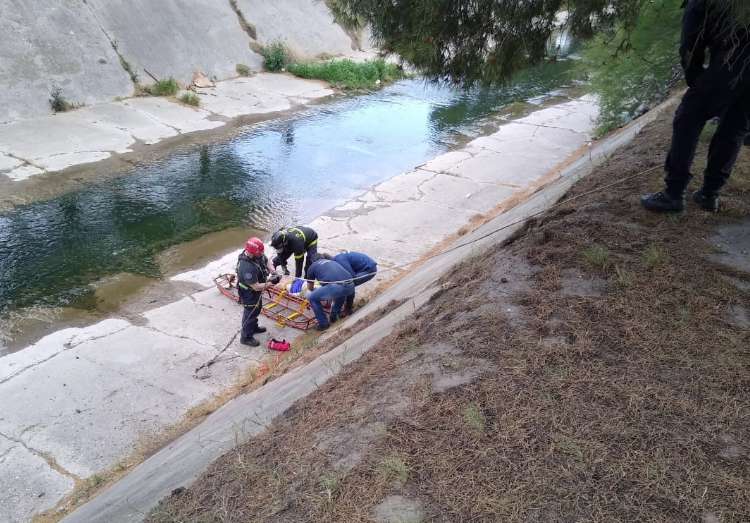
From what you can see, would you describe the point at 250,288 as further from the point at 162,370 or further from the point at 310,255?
the point at 162,370

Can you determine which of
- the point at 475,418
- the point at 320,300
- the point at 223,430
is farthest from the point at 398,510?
the point at 320,300

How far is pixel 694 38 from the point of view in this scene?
15.5ft

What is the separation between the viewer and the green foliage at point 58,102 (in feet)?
47.8

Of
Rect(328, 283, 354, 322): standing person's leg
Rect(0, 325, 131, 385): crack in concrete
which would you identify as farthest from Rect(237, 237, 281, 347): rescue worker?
Rect(0, 325, 131, 385): crack in concrete

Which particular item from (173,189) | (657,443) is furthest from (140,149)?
(657,443)

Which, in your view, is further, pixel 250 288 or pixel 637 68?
pixel 637 68

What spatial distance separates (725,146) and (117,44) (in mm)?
16182

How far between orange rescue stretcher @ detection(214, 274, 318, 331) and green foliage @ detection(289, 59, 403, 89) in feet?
45.7

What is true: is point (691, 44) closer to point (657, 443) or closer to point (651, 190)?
point (651, 190)

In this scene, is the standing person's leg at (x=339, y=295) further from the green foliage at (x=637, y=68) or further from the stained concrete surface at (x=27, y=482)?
the green foliage at (x=637, y=68)

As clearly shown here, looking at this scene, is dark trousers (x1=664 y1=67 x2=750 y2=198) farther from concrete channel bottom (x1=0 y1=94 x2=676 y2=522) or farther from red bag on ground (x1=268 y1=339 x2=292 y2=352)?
red bag on ground (x1=268 y1=339 x2=292 y2=352)

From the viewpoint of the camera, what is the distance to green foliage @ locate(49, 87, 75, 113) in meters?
14.6

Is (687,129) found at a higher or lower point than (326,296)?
higher

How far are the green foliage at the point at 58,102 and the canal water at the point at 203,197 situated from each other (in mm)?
3136
